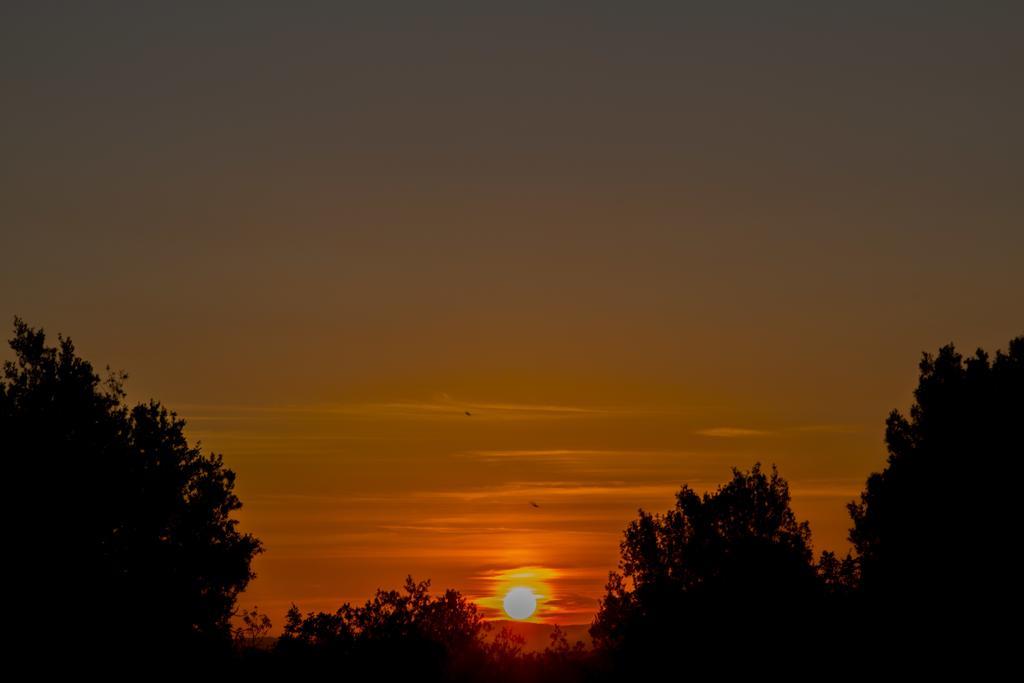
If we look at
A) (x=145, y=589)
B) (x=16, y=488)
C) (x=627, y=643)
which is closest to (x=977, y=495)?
(x=627, y=643)

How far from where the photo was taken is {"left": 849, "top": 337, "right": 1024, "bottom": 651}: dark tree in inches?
3091

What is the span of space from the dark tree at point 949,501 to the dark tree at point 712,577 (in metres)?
5.74

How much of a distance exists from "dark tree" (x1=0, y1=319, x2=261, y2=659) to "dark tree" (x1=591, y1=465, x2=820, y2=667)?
28.2 m

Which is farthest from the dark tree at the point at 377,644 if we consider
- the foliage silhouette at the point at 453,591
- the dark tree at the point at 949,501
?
the dark tree at the point at 949,501

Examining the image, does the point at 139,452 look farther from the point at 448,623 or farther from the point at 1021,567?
the point at 1021,567

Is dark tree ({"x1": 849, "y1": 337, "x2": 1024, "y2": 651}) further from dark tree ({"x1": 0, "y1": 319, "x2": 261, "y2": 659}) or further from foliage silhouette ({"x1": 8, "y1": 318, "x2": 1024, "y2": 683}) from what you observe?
dark tree ({"x1": 0, "y1": 319, "x2": 261, "y2": 659})

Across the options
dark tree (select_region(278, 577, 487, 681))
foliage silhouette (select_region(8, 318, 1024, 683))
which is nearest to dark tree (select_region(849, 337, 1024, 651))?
foliage silhouette (select_region(8, 318, 1024, 683))

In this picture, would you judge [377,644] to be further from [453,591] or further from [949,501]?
[949,501]

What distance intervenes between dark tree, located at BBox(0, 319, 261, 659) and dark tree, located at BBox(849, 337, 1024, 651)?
38.3 meters

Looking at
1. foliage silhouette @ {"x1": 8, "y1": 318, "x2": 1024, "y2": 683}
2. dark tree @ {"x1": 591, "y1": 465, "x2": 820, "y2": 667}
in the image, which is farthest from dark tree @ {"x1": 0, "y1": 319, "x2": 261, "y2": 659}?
dark tree @ {"x1": 591, "y1": 465, "x2": 820, "y2": 667}

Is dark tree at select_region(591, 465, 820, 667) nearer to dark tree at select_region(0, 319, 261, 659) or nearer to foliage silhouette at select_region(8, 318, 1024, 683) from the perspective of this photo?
→ foliage silhouette at select_region(8, 318, 1024, 683)

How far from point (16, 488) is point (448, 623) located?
26706 millimetres

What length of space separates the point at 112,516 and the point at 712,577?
40.3m

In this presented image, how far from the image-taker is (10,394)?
77.4m
